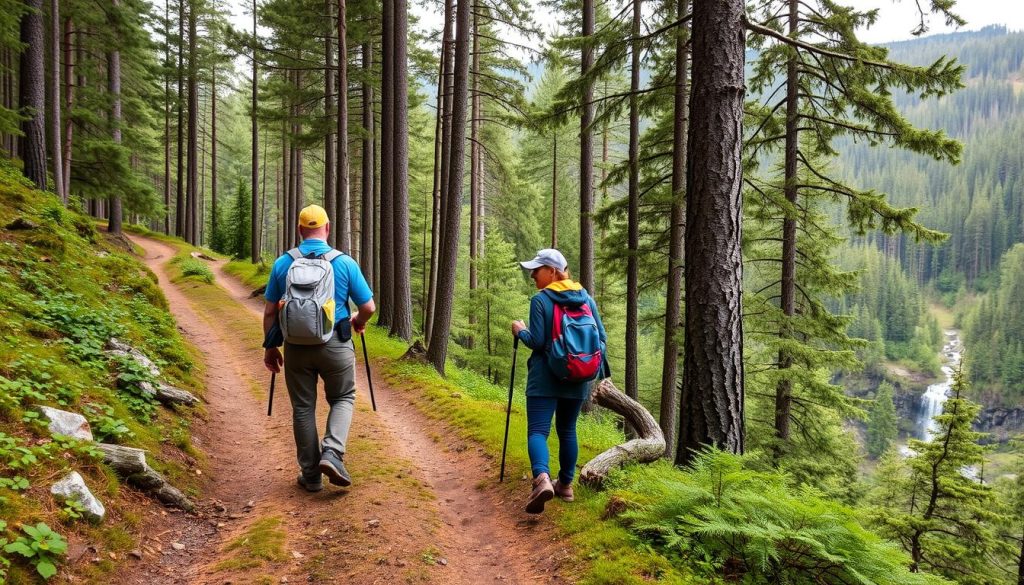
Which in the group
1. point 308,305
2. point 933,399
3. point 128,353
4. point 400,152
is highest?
point 400,152

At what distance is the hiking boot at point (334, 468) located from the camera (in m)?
4.52

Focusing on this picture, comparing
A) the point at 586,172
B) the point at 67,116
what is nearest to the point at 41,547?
the point at 586,172

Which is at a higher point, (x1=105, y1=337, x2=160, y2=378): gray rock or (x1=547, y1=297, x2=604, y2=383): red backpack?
(x1=547, y1=297, x2=604, y2=383): red backpack

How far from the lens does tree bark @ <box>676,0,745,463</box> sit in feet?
15.7

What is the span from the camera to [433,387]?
380 inches

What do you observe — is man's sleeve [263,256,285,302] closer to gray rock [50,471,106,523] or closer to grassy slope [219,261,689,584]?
gray rock [50,471,106,523]

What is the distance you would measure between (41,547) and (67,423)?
1.64 m

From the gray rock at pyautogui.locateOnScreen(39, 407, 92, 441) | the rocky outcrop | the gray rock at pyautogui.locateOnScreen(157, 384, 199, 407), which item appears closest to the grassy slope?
the gray rock at pyautogui.locateOnScreen(157, 384, 199, 407)

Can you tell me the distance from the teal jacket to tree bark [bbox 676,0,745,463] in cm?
117

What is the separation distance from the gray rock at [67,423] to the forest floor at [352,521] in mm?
799

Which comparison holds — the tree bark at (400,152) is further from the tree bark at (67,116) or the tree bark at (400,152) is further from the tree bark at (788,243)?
the tree bark at (67,116)

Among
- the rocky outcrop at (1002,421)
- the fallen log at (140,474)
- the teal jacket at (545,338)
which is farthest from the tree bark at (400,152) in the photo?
the rocky outcrop at (1002,421)

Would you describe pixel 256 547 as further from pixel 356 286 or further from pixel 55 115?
pixel 55 115

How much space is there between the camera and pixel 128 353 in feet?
20.9
